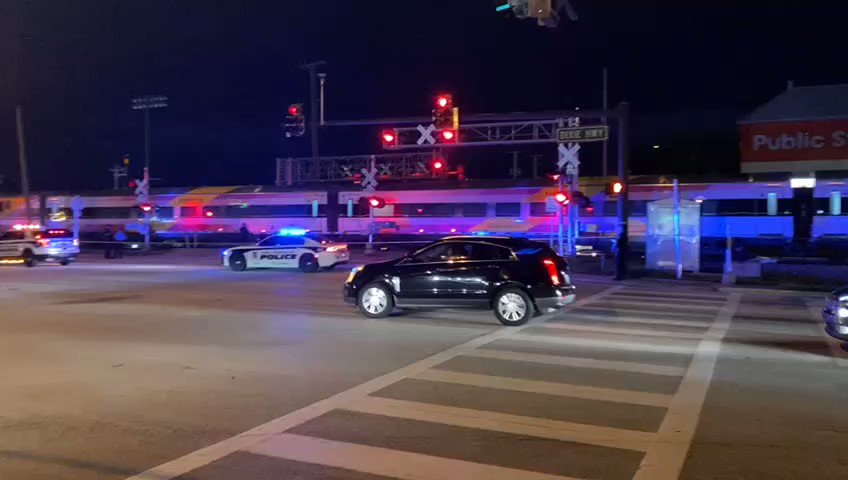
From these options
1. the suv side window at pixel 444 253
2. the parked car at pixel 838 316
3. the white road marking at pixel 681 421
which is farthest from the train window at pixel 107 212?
the parked car at pixel 838 316

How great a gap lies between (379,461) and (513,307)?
8.19m

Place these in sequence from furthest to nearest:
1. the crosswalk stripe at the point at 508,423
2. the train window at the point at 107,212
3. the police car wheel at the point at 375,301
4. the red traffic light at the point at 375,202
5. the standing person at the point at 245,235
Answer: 1. the train window at the point at 107,212
2. the standing person at the point at 245,235
3. the red traffic light at the point at 375,202
4. the police car wheel at the point at 375,301
5. the crosswalk stripe at the point at 508,423

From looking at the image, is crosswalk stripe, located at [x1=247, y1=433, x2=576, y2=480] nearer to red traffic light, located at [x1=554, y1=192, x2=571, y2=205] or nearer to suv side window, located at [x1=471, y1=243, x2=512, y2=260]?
suv side window, located at [x1=471, y1=243, x2=512, y2=260]

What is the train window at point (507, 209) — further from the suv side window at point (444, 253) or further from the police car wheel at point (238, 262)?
the suv side window at point (444, 253)

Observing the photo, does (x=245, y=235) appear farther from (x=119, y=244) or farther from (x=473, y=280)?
(x=473, y=280)

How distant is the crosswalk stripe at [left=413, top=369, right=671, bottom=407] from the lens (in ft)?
28.1

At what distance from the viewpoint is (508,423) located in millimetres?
7535

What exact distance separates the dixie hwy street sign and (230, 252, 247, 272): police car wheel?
39.9 feet

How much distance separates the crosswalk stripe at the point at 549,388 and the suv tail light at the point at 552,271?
194 inches

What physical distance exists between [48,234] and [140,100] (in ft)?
→ 75.2

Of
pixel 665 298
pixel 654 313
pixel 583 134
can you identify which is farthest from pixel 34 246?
pixel 654 313

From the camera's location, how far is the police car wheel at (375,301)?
15125 millimetres

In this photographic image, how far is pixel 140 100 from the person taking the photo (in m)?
52.9

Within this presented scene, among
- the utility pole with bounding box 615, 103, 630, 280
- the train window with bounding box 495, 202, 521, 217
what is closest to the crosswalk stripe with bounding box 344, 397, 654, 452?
the utility pole with bounding box 615, 103, 630, 280
